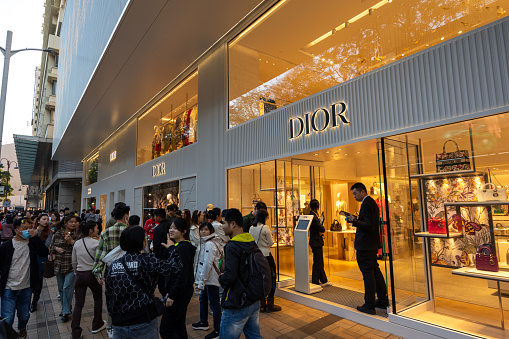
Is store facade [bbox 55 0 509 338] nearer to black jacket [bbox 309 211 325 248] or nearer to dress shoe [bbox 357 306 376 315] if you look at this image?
dress shoe [bbox 357 306 376 315]

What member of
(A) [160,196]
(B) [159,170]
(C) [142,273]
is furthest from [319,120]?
(A) [160,196]

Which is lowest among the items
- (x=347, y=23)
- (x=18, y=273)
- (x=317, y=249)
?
(x=317, y=249)

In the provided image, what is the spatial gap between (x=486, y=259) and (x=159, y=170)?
11027 mm

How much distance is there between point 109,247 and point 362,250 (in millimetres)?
3764

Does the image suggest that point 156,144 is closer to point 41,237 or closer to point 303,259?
point 41,237

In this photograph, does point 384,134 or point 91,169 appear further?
point 91,169

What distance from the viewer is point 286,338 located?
3.97m

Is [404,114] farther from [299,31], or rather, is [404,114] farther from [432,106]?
[299,31]

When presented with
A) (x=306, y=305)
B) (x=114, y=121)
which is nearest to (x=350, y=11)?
(x=306, y=305)

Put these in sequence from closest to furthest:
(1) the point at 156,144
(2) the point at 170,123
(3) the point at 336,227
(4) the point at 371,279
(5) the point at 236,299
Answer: (5) the point at 236,299
(4) the point at 371,279
(3) the point at 336,227
(2) the point at 170,123
(1) the point at 156,144

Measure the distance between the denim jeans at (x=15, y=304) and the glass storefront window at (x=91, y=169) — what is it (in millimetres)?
20657

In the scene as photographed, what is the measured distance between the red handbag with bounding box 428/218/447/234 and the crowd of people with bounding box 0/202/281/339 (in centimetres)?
253

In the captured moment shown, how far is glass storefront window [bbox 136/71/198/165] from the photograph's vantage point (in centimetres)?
1054

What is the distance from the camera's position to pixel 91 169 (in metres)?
24.7
